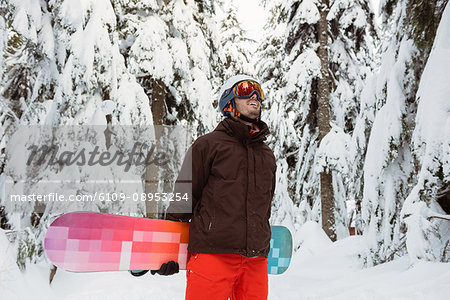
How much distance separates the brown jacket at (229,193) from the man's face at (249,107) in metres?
0.15

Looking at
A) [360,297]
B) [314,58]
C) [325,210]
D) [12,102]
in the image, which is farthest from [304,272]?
[314,58]

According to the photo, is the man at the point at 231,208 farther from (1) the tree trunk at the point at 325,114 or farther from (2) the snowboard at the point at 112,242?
(1) the tree trunk at the point at 325,114

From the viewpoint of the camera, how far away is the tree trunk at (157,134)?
1102cm

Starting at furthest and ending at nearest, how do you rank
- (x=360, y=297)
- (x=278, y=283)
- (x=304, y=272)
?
(x=304, y=272), (x=278, y=283), (x=360, y=297)

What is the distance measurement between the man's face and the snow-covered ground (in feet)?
7.99

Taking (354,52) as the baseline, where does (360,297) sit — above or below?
below

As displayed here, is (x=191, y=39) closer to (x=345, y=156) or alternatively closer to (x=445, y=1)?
(x=345, y=156)

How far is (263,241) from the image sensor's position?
2592 mm

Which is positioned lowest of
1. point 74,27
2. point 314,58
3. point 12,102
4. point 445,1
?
point 12,102

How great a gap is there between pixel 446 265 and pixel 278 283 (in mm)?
3041

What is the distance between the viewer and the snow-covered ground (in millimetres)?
3920

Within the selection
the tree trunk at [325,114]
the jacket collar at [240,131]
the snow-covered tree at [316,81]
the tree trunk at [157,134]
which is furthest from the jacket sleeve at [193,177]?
the tree trunk at [325,114]

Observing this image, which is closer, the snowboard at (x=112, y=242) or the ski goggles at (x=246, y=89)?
the ski goggles at (x=246, y=89)

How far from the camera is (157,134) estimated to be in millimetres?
11609
